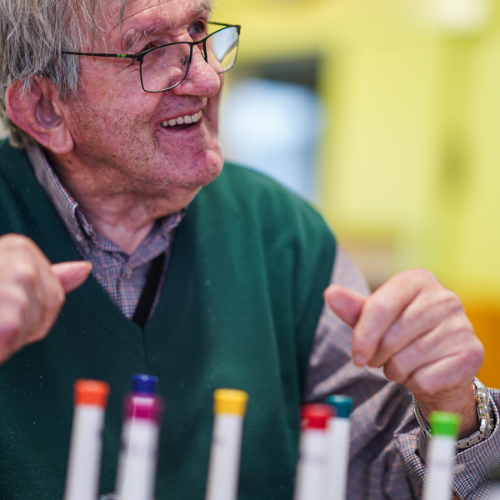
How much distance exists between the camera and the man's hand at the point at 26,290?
0.59 m

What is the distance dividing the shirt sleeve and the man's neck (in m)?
0.37

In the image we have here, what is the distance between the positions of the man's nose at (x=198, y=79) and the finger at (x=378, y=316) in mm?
483

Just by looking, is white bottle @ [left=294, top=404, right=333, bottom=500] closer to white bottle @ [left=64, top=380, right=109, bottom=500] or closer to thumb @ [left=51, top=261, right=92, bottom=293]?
white bottle @ [left=64, top=380, right=109, bottom=500]

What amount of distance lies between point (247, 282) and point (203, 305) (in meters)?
0.10

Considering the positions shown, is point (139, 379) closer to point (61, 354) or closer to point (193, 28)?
point (61, 354)

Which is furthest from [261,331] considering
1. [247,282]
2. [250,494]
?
[250,494]

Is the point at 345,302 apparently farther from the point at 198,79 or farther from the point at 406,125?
the point at 406,125

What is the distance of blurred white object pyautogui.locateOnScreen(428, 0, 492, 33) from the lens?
3570 millimetres

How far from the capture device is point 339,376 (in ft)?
3.82

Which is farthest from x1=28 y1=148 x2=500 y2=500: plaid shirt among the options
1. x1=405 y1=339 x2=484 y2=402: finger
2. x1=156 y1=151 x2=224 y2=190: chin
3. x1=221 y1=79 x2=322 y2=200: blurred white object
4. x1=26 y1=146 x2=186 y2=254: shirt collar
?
x1=221 y1=79 x2=322 y2=200: blurred white object

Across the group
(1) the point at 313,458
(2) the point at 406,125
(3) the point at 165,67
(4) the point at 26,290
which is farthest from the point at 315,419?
(2) the point at 406,125

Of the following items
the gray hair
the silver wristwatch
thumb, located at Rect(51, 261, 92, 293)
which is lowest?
the silver wristwatch

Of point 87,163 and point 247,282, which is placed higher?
point 87,163

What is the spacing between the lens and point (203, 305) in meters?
1.14
